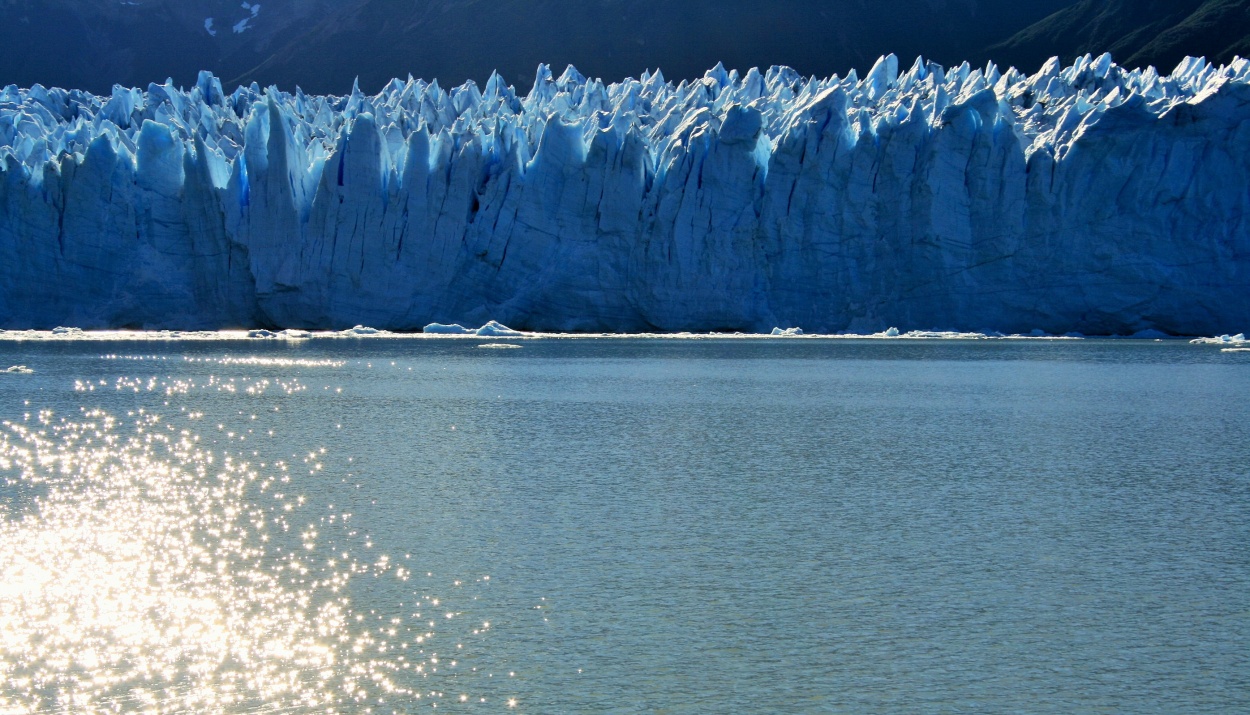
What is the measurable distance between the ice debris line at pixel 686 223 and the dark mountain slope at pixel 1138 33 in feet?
73.4

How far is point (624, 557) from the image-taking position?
6.98 metres

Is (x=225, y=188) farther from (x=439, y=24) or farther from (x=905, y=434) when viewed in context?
(x=439, y=24)

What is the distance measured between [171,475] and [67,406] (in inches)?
224

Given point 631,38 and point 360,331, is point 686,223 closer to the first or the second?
point 360,331

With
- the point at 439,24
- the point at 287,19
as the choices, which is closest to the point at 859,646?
the point at 439,24

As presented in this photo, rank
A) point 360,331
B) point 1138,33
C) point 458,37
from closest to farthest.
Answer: point 360,331
point 1138,33
point 458,37

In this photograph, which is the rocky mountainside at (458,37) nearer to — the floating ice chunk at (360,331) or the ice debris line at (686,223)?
the ice debris line at (686,223)

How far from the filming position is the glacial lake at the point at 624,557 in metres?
5.01

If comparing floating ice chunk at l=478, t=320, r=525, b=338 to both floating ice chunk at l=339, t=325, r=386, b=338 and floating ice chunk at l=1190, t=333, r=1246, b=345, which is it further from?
floating ice chunk at l=1190, t=333, r=1246, b=345

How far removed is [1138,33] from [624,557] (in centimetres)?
5435

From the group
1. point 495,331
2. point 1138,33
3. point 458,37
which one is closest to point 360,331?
point 495,331

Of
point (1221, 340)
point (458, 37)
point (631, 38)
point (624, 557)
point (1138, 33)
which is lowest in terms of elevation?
point (624, 557)

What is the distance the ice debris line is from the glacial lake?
14972mm

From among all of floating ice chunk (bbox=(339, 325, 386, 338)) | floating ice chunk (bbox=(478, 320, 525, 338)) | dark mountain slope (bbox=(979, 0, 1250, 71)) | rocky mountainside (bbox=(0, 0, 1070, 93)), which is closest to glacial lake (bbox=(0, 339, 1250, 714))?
floating ice chunk (bbox=(478, 320, 525, 338))
